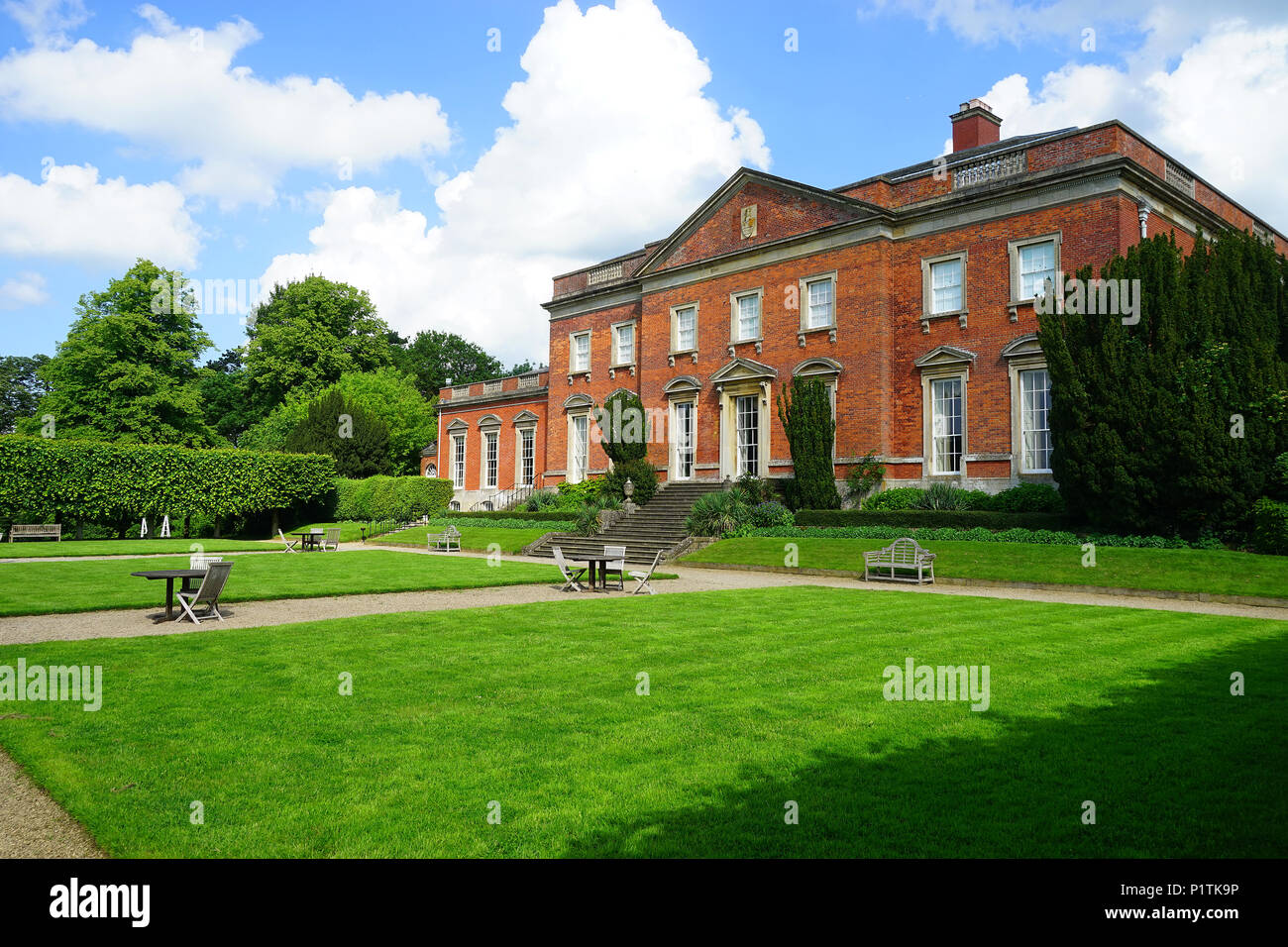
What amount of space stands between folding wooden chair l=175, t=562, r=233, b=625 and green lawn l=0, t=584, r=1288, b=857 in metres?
1.84

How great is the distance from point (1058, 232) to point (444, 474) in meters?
33.1

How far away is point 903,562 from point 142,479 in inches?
1202

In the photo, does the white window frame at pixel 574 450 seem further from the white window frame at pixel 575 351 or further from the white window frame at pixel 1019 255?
the white window frame at pixel 1019 255

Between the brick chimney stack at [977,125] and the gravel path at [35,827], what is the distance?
105 feet

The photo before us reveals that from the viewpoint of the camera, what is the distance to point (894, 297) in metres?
25.0

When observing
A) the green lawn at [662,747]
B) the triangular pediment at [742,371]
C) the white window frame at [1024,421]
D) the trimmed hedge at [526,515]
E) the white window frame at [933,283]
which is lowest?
the green lawn at [662,747]

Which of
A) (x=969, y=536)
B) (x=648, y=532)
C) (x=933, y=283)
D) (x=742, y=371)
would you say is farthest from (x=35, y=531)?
(x=933, y=283)

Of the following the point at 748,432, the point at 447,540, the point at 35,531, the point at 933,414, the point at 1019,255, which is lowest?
the point at 447,540

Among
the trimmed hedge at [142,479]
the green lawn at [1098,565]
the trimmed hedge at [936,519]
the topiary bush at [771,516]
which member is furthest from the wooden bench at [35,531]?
the trimmed hedge at [936,519]

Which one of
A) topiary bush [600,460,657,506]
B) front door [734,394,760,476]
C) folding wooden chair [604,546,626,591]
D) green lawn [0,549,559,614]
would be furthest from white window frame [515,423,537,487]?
folding wooden chair [604,546,626,591]

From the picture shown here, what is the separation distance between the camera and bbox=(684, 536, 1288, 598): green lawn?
13.8m

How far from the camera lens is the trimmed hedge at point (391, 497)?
39375 mm

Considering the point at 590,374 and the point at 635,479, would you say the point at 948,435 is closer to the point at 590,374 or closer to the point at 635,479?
the point at 635,479
